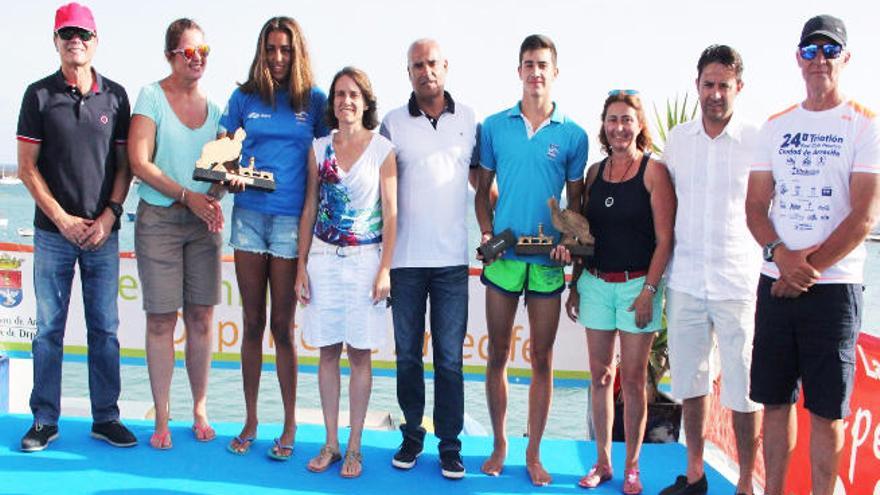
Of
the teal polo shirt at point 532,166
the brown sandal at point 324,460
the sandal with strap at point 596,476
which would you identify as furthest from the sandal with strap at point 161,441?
the sandal with strap at point 596,476

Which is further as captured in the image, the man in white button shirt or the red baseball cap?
the red baseball cap

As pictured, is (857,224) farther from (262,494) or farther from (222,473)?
(222,473)

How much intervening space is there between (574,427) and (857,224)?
14.2 metres

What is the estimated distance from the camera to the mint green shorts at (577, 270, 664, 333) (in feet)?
12.7

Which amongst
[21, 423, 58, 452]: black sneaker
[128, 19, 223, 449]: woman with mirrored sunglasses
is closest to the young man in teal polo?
[128, 19, 223, 449]: woman with mirrored sunglasses

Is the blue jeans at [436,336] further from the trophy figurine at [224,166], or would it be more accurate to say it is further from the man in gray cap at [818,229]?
the man in gray cap at [818,229]

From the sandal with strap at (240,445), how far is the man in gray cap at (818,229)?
2559mm

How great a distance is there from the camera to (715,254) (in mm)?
3750

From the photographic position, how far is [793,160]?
3.35 m

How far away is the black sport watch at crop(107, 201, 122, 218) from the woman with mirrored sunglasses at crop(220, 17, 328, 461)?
59 cm

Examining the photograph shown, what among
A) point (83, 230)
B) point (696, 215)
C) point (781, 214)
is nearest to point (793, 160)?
point (781, 214)

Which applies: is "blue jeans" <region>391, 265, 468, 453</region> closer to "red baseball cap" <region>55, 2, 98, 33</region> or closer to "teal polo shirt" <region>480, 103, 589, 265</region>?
"teal polo shirt" <region>480, 103, 589, 265</region>

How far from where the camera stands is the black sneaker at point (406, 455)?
417 centimetres

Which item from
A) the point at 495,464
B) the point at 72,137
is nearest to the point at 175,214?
the point at 72,137
